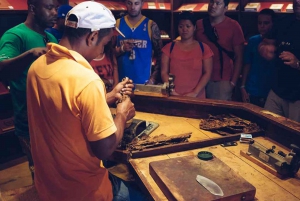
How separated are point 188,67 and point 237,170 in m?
1.54

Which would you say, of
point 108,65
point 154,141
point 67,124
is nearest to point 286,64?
point 154,141

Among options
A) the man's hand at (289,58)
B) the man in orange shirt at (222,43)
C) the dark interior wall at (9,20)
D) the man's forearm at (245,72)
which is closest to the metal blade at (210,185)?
the man's hand at (289,58)

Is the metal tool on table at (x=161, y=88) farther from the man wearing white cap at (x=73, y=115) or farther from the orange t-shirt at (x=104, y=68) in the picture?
the man wearing white cap at (x=73, y=115)

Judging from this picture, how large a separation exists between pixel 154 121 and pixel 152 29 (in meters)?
1.38

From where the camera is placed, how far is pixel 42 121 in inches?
48.6

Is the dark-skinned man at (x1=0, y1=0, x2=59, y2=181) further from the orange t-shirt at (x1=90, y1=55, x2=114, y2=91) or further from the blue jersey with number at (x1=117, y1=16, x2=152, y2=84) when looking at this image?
the blue jersey with number at (x1=117, y1=16, x2=152, y2=84)

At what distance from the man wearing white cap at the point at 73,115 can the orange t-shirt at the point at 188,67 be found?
5.43 feet

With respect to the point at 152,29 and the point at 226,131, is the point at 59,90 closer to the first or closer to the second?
the point at 226,131

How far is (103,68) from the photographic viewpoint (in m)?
3.21

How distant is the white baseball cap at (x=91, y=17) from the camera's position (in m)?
1.27

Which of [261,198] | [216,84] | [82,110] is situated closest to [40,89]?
[82,110]

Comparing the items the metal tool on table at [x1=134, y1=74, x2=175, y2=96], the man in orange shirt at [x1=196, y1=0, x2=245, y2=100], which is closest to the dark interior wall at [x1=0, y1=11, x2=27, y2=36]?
the metal tool on table at [x1=134, y1=74, x2=175, y2=96]

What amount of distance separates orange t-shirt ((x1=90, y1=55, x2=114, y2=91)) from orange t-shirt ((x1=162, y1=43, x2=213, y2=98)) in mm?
727

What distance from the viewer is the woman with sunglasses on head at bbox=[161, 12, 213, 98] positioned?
9.56ft
